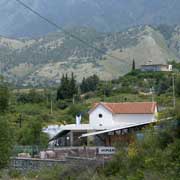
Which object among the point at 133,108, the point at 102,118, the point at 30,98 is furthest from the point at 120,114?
the point at 30,98

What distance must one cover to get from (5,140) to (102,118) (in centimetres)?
3221

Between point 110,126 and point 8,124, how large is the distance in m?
31.2

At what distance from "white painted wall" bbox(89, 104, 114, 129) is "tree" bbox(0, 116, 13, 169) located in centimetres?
3110

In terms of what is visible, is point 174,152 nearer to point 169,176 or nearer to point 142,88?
point 169,176

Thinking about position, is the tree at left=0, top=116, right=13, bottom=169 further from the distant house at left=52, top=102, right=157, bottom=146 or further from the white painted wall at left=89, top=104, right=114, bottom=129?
the white painted wall at left=89, top=104, right=114, bottom=129

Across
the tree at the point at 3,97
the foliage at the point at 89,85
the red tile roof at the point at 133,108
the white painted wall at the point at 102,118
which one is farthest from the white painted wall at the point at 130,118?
the foliage at the point at 89,85

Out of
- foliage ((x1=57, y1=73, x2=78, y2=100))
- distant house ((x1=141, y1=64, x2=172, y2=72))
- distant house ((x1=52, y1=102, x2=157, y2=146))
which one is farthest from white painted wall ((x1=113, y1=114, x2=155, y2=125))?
distant house ((x1=141, y1=64, x2=172, y2=72))

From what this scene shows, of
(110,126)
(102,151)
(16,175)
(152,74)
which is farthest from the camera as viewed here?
(152,74)

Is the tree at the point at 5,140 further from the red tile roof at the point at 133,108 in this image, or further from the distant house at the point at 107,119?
the red tile roof at the point at 133,108

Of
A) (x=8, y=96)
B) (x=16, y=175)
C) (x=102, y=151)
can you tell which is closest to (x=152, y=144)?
(x=8, y=96)

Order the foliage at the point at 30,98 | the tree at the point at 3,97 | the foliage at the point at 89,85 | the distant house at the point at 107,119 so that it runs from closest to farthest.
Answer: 1. the tree at the point at 3,97
2. the distant house at the point at 107,119
3. the foliage at the point at 30,98
4. the foliage at the point at 89,85

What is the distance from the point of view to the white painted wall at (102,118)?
54381 millimetres

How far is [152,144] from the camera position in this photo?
21.2m

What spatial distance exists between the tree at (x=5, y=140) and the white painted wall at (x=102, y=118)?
31103 mm
